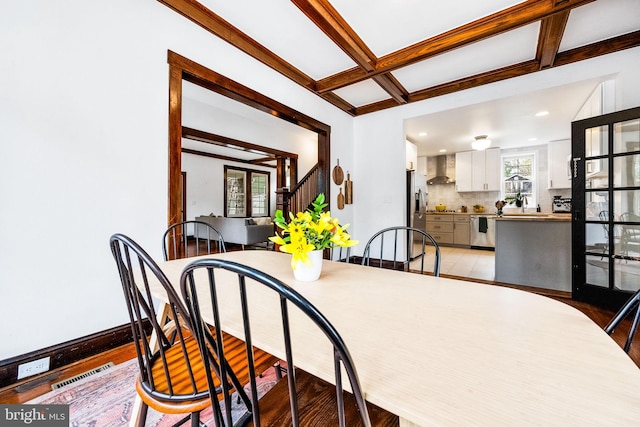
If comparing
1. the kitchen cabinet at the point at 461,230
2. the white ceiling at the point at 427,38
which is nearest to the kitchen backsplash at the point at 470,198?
the kitchen cabinet at the point at 461,230

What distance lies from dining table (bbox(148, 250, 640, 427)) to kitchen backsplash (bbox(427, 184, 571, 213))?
21.5 feet

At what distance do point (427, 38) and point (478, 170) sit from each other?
4719mm

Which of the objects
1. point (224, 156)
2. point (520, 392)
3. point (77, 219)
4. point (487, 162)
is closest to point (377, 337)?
point (520, 392)

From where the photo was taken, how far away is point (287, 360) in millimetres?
503

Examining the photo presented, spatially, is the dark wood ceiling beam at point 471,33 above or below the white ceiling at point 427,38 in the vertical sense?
below

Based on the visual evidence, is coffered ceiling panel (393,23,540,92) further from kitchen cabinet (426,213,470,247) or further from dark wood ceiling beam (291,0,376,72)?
kitchen cabinet (426,213,470,247)

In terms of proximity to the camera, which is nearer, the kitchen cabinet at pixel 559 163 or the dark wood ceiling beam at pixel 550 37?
the dark wood ceiling beam at pixel 550 37

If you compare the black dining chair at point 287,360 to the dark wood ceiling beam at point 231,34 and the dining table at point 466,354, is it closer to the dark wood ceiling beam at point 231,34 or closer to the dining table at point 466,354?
the dining table at point 466,354

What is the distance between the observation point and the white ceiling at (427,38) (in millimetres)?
2104

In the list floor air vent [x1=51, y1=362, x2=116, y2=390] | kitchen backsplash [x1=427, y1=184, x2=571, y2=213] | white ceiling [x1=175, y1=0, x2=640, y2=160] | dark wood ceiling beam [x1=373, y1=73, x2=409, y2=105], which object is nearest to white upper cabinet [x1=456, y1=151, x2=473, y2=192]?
kitchen backsplash [x1=427, y1=184, x2=571, y2=213]

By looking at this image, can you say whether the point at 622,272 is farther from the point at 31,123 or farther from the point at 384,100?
the point at 31,123

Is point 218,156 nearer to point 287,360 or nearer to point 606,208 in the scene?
point 606,208

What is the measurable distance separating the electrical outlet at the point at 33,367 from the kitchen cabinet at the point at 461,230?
695 cm

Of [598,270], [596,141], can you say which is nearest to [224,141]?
[596,141]
